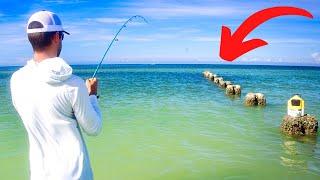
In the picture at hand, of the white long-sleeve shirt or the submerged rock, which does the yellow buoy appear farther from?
→ the white long-sleeve shirt

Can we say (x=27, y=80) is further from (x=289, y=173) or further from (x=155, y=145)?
(x=155, y=145)

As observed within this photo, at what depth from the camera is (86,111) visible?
2432mm

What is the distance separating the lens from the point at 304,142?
11461 mm

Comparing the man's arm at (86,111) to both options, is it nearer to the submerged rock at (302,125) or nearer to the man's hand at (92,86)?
the man's hand at (92,86)

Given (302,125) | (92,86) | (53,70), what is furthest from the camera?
(302,125)

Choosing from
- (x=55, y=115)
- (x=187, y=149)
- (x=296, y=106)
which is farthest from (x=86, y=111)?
(x=296, y=106)

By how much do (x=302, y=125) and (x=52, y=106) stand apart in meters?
11.0

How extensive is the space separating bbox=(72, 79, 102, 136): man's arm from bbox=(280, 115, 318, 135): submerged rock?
1069cm

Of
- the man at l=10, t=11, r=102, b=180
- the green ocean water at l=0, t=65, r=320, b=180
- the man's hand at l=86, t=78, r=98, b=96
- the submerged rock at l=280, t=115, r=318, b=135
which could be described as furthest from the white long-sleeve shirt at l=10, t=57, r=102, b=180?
the submerged rock at l=280, t=115, r=318, b=135

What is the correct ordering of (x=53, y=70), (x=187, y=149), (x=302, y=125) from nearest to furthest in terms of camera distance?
(x=53, y=70), (x=187, y=149), (x=302, y=125)

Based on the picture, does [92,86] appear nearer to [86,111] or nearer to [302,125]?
[86,111]

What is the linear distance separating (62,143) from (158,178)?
596 centimetres

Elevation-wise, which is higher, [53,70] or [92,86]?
[53,70]

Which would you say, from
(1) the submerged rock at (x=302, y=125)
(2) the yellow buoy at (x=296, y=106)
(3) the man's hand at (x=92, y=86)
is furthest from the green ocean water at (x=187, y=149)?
(3) the man's hand at (x=92, y=86)
